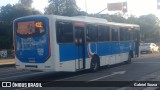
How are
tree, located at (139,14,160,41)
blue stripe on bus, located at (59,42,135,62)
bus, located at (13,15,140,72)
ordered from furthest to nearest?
tree, located at (139,14,160,41) < blue stripe on bus, located at (59,42,135,62) < bus, located at (13,15,140,72)

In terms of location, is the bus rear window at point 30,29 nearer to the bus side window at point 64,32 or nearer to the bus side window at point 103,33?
the bus side window at point 64,32

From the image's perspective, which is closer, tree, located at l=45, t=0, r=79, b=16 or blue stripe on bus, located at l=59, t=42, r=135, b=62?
blue stripe on bus, located at l=59, t=42, r=135, b=62

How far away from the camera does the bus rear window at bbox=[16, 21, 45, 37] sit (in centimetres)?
1755

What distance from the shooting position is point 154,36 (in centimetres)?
11488

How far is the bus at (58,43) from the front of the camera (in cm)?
1730

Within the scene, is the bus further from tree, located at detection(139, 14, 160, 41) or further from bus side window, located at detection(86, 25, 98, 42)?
tree, located at detection(139, 14, 160, 41)

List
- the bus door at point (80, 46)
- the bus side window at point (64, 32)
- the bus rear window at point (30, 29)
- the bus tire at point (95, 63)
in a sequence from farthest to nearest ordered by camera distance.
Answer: the bus tire at point (95, 63) < the bus door at point (80, 46) < the bus side window at point (64, 32) < the bus rear window at point (30, 29)

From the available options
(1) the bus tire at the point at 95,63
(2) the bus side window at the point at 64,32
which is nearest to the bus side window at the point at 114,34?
(1) the bus tire at the point at 95,63

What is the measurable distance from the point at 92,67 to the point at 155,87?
26.2ft

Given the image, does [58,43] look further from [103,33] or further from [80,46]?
[103,33]

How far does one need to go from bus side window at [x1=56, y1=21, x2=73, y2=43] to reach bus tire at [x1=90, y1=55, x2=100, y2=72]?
2.90 metres

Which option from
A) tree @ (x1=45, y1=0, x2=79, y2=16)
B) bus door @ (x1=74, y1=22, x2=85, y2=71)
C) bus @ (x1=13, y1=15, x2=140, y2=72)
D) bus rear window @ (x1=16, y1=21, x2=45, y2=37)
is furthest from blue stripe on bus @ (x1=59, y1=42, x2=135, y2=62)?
tree @ (x1=45, y1=0, x2=79, y2=16)

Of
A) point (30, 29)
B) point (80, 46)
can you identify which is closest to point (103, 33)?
point (80, 46)

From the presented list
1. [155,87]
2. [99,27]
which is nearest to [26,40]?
[99,27]
